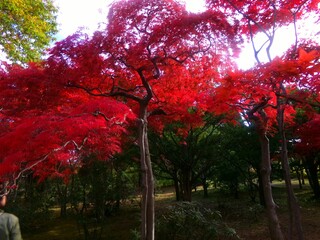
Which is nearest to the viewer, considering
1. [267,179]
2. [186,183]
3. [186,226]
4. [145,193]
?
[145,193]

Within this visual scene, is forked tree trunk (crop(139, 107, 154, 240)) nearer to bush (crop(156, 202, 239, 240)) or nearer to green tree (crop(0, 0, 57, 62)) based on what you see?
bush (crop(156, 202, 239, 240))

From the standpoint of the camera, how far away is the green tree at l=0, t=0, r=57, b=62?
392 inches

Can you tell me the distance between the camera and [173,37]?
6.38 metres

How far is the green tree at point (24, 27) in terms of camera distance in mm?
9969

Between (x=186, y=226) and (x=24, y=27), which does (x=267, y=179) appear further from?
(x=24, y=27)

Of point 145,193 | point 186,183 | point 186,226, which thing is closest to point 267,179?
point 186,226

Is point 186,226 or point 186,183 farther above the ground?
point 186,183

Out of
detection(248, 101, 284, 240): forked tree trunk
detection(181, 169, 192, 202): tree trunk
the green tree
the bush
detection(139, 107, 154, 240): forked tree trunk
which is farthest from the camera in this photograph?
detection(181, 169, 192, 202): tree trunk

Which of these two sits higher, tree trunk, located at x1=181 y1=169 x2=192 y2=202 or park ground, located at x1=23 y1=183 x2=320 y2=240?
tree trunk, located at x1=181 y1=169 x2=192 y2=202

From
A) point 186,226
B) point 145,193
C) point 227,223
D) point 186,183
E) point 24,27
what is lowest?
point 227,223

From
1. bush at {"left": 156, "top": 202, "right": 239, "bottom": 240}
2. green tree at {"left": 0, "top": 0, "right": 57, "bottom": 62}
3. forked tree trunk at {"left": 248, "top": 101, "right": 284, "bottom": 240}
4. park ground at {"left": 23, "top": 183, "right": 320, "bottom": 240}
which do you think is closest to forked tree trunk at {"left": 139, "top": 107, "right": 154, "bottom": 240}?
bush at {"left": 156, "top": 202, "right": 239, "bottom": 240}

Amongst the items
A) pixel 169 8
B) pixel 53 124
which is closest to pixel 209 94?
pixel 169 8

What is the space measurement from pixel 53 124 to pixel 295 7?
5.43 metres

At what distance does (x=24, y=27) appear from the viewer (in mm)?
10539
